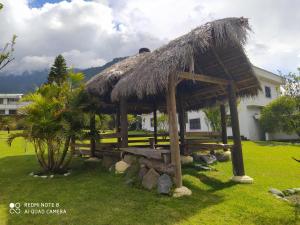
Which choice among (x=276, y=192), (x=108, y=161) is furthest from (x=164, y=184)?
(x=108, y=161)

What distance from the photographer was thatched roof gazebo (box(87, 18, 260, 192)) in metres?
6.45

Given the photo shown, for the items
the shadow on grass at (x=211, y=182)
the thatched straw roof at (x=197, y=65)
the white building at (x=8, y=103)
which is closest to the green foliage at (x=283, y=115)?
the thatched straw roof at (x=197, y=65)

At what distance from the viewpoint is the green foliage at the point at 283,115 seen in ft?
69.4

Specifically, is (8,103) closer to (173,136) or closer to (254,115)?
(254,115)

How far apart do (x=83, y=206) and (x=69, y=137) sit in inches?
139

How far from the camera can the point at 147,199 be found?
19.7 ft

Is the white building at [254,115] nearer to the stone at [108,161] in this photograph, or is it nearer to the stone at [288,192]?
the stone at [108,161]

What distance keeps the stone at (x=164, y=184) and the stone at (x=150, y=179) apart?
0.24m

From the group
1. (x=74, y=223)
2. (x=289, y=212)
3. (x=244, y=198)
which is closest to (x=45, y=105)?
(x=74, y=223)

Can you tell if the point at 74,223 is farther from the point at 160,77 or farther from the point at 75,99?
the point at 75,99

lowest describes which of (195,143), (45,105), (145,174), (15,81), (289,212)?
(289,212)

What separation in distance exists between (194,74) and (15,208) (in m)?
5.60

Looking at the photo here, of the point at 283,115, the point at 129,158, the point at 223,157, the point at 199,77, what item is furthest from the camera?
the point at 283,115

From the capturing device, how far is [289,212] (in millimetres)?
5219
